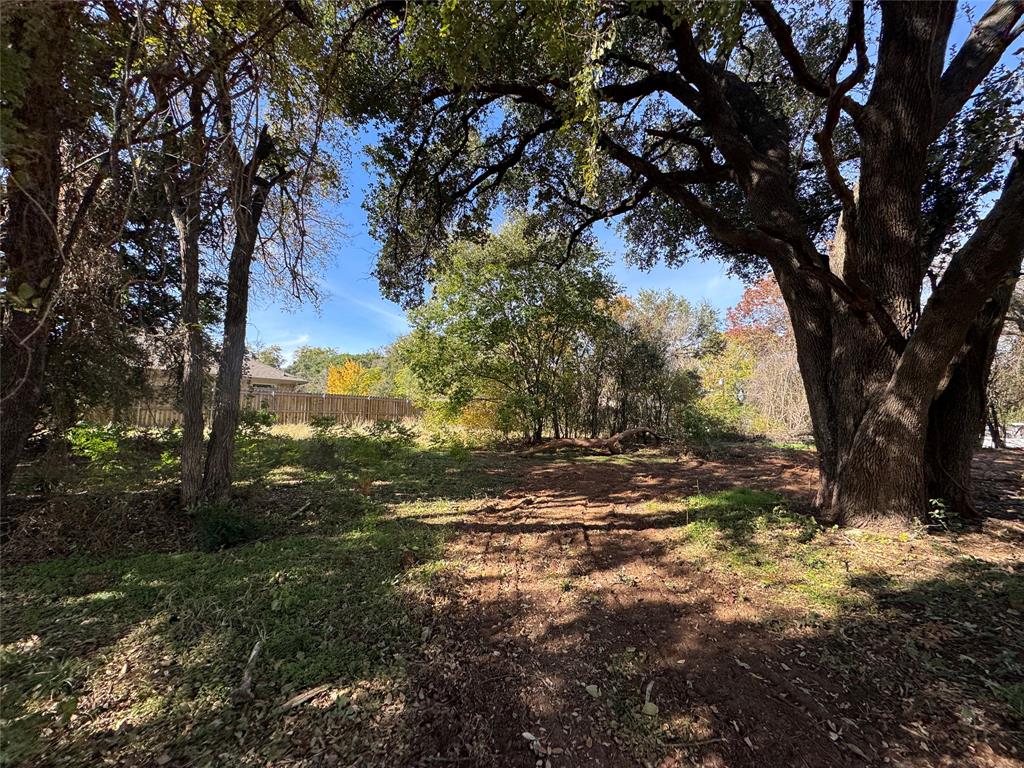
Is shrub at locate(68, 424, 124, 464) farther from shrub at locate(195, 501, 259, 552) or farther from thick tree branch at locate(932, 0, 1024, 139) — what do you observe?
thick tree branch at locate(932, 0, 1024, 139)

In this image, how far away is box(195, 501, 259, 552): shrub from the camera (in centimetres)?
360

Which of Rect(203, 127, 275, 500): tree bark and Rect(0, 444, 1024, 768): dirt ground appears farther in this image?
Rect(203, 127, 275, 500): tree bark

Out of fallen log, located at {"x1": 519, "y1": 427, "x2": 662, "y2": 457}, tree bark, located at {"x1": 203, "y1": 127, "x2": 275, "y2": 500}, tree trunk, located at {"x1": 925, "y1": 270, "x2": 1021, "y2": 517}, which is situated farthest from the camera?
fallen log, located at {"x1": 519, "y1": 427, "x2": 662, "y2": 457}

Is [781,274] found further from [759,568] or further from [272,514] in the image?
[272,514]

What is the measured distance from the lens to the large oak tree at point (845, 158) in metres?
2.95

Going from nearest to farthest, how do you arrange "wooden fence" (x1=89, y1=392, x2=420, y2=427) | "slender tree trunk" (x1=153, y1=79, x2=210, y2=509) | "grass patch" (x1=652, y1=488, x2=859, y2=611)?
"grass patch" (x1=652, y1=488, x2=859, y2=611), "slender tree trunk" (x1=153, y1=79, x2=210, y2=509), "wooden fence" (x1=89, y1=392, x2=420, y2=427)

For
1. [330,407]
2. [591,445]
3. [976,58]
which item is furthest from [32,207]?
[330,407]

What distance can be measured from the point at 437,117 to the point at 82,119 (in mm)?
4311

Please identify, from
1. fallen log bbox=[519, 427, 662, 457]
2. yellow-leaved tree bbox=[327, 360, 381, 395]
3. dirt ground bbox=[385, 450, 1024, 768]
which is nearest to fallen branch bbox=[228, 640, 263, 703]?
dirt ground bbox=[385, 450, 1024, 768]

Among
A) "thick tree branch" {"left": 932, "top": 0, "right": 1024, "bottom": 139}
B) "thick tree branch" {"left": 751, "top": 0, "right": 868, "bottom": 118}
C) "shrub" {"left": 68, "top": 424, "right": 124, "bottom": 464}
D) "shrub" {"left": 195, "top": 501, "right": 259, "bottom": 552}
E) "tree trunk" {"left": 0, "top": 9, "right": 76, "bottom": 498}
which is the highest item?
"thick tree branch" {"left": 932, "top": 0, "right": 1024, "bottom": 139}

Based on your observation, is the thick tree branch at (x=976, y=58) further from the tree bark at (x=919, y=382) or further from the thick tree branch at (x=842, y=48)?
the thick tree branch at (x=842, y=48)

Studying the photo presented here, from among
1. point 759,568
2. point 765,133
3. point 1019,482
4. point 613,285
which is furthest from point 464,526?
point 613,285

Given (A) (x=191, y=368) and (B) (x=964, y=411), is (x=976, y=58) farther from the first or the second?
(A) (x=191, y=368)

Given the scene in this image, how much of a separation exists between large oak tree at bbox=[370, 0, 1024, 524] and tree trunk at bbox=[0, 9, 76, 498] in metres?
2.19
